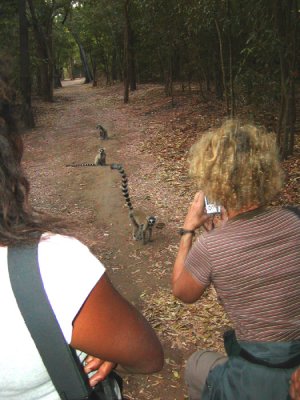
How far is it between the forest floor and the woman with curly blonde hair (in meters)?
0.60

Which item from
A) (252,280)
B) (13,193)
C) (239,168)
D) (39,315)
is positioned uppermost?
(13,193)

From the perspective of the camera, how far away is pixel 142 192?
28.0ft

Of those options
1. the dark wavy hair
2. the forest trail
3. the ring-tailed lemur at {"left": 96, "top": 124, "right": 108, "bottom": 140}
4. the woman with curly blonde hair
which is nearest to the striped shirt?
the woman with curly blonde hair

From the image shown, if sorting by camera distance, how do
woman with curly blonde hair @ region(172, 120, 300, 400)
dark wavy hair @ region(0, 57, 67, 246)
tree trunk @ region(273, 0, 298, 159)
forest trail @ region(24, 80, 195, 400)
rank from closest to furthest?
dark wavy hair @ region(0, 57, 67, 246) → woman with curly blonde hair @ region(172, 120, 300, 400) → forest trail @ region(24, 80, 195, 400) → tree trunk @ region(273, 0, 298, 159)

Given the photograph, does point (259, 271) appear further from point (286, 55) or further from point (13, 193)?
point (286, 55)

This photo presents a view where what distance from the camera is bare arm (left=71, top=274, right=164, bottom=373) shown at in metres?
1.14

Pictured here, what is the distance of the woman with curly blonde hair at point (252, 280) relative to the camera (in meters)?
1.78

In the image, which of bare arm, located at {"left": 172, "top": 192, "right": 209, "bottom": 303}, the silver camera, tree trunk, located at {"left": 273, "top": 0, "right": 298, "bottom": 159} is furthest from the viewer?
tree trunk, located at {"left": 273, "top": 0, "right": 298, "bottom": 159}

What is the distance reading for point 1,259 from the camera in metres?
1.10

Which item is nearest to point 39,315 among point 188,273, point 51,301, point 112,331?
point 51,301

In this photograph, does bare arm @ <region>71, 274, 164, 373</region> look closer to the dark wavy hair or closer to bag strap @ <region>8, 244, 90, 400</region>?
bag strap @ <region>8, 244, 90, 400</region>

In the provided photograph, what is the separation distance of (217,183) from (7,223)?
1.17m

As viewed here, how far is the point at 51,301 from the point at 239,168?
127 cm

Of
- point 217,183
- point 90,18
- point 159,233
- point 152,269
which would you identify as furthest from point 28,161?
point 90,18
